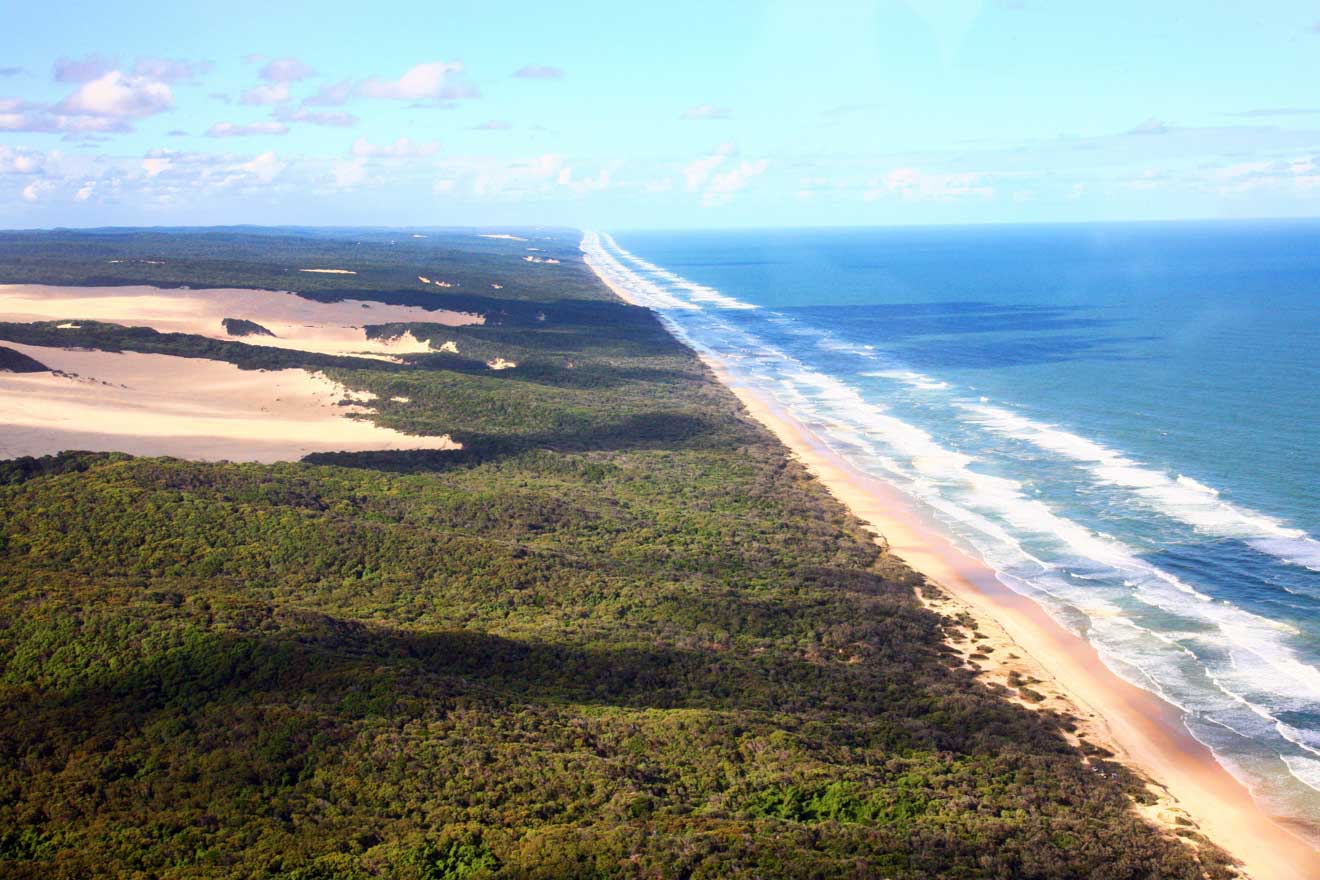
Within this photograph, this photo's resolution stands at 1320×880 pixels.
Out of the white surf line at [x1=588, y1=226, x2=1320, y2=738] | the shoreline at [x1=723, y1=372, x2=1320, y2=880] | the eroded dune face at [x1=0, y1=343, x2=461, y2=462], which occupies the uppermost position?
the eroded dune face at [x1=0, y1=343, x2=461, y2=462]

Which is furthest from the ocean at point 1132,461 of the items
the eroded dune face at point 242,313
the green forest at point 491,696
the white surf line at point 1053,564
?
the eroded dune face at point 242,313

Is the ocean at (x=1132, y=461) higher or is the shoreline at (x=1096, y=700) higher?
the ocean at (x=1132, y=461)

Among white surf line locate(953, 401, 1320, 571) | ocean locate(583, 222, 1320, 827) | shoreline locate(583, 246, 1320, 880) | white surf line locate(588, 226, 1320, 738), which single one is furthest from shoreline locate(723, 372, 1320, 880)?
white surf line locate(953, 401, 1320, 571)

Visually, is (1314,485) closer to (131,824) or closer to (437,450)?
(437,450)

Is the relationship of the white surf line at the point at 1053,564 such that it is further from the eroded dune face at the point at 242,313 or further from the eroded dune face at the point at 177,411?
the eroded dune face at the point at 242,313

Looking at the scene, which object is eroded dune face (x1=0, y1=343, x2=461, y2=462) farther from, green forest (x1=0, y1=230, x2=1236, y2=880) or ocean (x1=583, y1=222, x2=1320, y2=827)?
ocean (x1=583, y1=222, x2=1320, y2=827)

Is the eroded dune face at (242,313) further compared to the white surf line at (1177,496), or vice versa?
the eroded dune face at (242,313)
